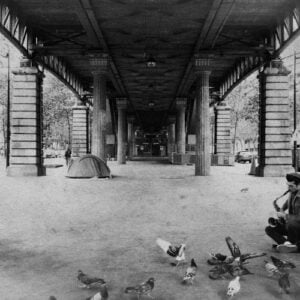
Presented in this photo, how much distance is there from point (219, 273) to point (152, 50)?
67.4 feet

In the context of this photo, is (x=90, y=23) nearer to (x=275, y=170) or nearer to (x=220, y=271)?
(x=275, y=170)

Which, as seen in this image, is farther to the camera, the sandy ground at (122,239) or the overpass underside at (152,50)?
the overpass underside at (152,50)

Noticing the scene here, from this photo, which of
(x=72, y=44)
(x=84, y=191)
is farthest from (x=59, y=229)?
(x=72, y=44)

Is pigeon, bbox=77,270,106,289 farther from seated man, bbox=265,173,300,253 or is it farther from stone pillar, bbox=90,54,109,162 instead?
stone pillar, bbox=90,54,109,162

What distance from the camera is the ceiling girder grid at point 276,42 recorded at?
60.9 feet

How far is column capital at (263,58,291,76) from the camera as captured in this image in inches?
925

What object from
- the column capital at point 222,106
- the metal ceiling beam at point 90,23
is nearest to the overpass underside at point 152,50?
the metal ceiling beam at point 90,23

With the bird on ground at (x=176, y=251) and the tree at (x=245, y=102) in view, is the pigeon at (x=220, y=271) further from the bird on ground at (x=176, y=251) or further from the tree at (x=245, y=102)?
the tree at (x=245, y=102)

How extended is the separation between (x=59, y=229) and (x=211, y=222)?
3.59m

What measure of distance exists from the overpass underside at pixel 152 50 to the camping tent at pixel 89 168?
1.53m

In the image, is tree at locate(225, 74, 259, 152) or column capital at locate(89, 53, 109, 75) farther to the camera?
tree at locate(225, 74, 259, 152)

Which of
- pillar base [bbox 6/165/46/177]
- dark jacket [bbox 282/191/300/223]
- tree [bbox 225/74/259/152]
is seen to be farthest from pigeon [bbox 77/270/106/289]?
tree [bbox 225/74/259/152]

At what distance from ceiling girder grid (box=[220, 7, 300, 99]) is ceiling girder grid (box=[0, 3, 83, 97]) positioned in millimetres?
13538

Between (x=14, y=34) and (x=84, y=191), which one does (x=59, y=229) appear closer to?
(x=84, y=191)
